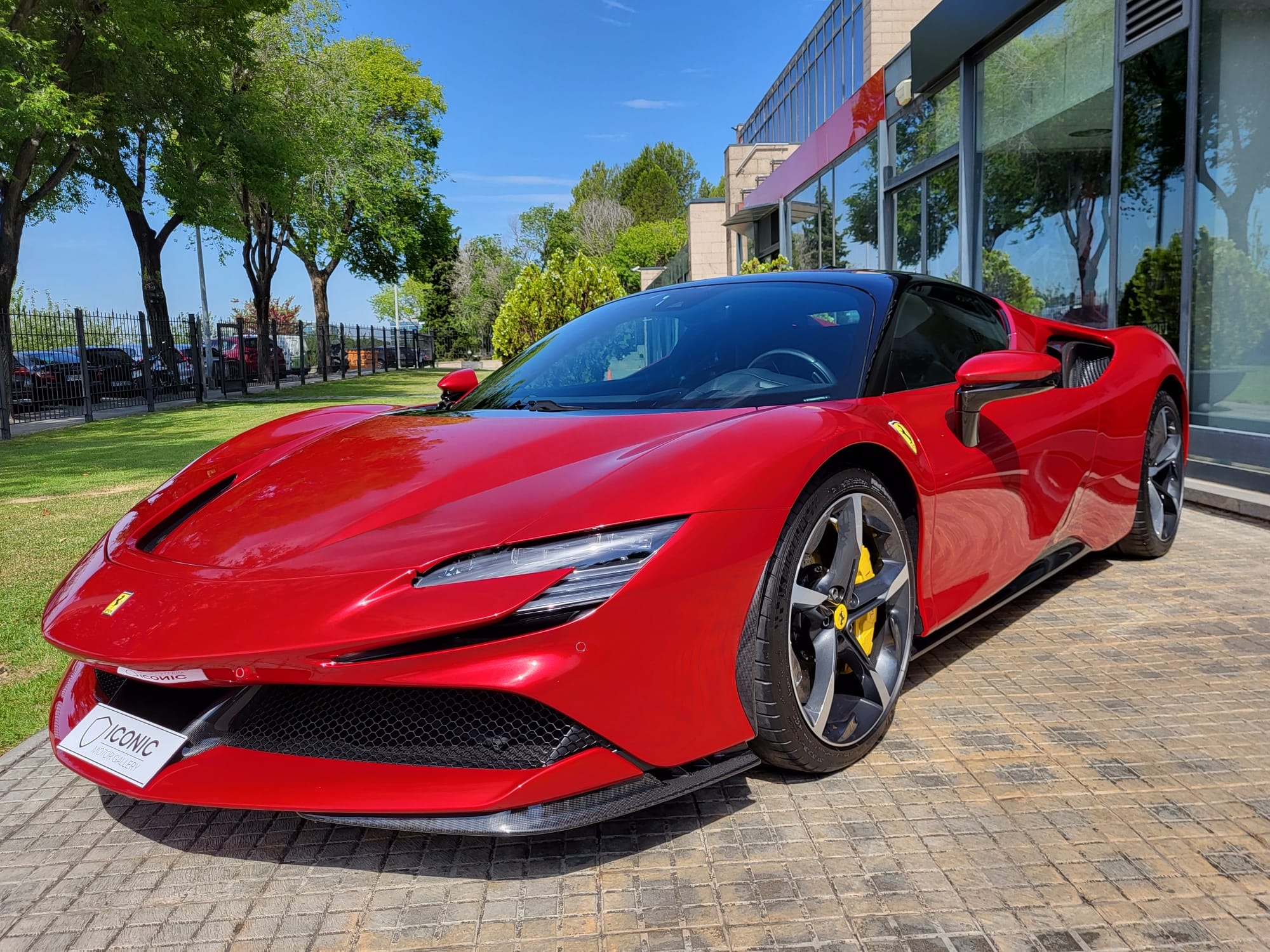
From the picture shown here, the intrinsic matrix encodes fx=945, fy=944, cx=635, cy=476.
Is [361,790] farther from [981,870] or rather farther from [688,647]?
[981,870]

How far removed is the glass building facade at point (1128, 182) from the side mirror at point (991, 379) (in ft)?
13.4

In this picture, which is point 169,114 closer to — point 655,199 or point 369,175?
point 369,175

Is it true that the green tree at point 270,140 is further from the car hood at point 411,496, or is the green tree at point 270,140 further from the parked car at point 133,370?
the car hood at point 411,496

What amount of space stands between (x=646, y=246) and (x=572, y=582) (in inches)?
3064

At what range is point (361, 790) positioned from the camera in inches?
69.9

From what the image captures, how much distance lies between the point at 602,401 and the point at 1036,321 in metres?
2.03

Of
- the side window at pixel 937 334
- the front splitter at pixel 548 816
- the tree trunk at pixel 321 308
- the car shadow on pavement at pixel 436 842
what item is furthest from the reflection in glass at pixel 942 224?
the tree trunk at pixel 321 308

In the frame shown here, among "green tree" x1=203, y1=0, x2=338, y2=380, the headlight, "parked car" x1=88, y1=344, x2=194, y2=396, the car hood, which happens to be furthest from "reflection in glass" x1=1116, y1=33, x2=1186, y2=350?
"green tree" x1=203, y1=0, x2=338, y2=380

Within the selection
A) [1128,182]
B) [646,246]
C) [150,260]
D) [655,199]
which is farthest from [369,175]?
[655,199]

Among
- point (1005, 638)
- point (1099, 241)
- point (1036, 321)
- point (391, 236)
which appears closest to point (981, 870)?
point (1005, 638)

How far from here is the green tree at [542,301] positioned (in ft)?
41.0

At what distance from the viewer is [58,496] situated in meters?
7.46

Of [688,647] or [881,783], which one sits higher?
[688,647]

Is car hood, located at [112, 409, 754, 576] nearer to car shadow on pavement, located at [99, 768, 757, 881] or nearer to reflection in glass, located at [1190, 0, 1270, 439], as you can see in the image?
car shadow on pavement, located at [99, 768, 757, 881]
